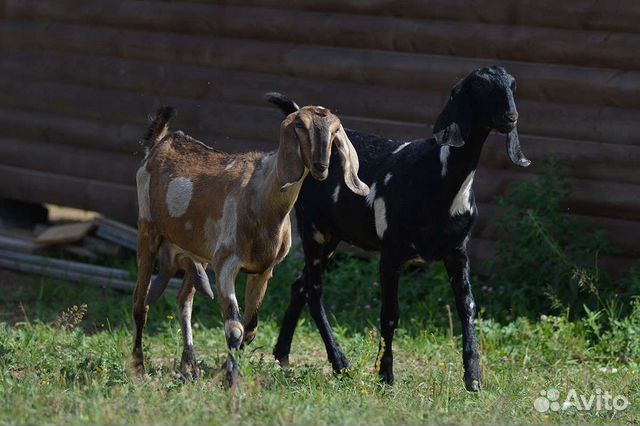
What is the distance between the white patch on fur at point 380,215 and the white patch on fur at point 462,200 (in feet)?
1.52

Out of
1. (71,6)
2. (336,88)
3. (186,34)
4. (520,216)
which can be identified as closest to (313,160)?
(520,216)

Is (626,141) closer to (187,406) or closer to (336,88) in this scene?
(336,88)

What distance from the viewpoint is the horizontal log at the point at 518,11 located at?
9617 millimetres

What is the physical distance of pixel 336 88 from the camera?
11094 millimetres

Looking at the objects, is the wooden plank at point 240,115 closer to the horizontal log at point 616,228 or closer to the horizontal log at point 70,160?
the horizontal log at point 70,160

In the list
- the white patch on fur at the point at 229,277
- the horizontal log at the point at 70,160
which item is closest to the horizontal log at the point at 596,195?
the white patch on fur at the point at 229,277

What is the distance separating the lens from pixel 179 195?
25.3 ft

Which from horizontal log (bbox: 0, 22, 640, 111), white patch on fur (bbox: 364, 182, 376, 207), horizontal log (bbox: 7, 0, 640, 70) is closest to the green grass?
white patch on fur (bbox: 364, 182, 376, 207)

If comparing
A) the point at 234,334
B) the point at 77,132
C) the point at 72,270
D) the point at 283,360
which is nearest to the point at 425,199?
the point at 234,334

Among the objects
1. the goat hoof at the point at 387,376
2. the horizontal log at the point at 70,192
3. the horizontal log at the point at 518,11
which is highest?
the horizontal log at the point at 518,11

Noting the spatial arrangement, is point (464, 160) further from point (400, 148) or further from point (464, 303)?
point (464, 303)

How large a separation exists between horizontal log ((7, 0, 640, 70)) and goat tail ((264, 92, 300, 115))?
10.4 feet

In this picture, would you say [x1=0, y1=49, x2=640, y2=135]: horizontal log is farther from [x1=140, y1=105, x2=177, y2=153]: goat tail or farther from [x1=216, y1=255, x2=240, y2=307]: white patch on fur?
[x1=216, y1=255, x2=240, y2=307]: white patch on fur

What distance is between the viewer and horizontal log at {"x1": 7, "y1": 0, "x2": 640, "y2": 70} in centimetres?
980
